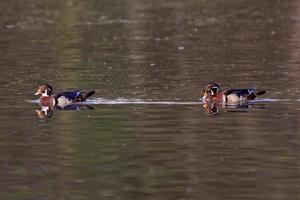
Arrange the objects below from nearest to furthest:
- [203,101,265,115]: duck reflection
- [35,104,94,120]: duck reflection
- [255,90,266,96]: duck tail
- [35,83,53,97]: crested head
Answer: [35,104,94,120]: duck reflection, [203,101,265,115]: duck reflection, [35,83,53,97]: crested head, [255,90,266,96]: duck tail

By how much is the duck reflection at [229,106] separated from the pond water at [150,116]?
32mm

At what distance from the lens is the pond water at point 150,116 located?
12008mm

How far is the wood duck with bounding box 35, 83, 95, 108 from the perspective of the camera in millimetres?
17545

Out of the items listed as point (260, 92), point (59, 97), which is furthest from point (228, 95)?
point (59, 97)

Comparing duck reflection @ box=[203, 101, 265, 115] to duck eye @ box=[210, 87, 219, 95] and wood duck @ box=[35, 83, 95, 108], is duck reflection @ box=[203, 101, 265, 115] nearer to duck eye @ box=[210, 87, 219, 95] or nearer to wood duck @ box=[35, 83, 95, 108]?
duck eye @ box=[210, 87, 219, 95]

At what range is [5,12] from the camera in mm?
36812

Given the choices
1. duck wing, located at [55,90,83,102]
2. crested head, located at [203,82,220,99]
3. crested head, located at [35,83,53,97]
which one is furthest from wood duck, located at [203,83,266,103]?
crested head, located at [35,83,53,97]

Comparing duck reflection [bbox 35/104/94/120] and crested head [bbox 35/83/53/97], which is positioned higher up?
crested head [bbox 35/83/53/97]

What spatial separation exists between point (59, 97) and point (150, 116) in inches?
77.5

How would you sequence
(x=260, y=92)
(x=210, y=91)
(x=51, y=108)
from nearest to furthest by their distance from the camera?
(x=51, y=108) → (x=210, y=91) → (x=260, y=92)

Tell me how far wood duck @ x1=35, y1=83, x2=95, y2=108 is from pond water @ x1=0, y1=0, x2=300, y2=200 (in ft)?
0.63

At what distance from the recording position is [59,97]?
694 inches

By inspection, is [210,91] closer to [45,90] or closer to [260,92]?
[260,92]

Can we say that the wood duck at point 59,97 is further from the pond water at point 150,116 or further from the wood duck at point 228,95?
the wood duck at point 228,95
